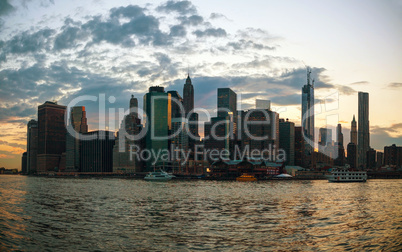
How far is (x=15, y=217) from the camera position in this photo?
62.8 meters

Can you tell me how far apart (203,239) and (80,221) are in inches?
910

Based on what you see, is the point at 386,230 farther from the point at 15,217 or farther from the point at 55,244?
the point at 15,217

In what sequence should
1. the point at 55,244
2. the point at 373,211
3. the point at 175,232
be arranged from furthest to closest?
1. the point at 373,211
2. the point at 175,232
3. the point at 55,244

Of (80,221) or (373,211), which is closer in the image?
(80,221)

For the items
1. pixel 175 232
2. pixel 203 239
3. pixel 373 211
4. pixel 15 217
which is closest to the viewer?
pixel 203 239

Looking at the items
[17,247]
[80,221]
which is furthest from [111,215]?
[17,247]

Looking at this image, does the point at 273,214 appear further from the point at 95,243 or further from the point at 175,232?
the point at 95,243

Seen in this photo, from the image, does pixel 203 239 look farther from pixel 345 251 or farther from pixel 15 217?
pixel 15 217

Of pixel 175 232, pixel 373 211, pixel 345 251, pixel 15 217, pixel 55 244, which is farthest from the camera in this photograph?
pixel 373 211

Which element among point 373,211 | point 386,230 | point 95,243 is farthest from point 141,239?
point 373,211

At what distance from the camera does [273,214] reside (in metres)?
66.6

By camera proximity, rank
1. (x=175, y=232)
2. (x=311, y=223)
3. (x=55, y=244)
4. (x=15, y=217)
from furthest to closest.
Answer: (x=15, y=217) → (x=311, y=223) → (x=175, y=232) → (x=55, y=244)

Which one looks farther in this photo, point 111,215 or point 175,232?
point 111,215

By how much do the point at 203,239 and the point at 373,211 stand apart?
4396 cm
